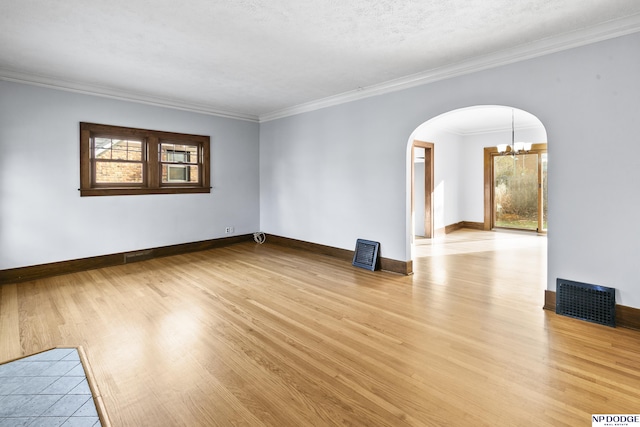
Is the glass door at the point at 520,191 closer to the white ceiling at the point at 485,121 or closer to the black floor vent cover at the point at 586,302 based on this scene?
the white ceiling at the point at 485,121

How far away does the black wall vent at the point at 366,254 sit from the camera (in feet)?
15.8

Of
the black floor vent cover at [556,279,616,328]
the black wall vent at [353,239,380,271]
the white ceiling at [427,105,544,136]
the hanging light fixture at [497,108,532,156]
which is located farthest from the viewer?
the hanging light fixture at [497,108,532,156]

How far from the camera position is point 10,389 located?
2.08m

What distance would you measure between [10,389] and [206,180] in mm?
4494

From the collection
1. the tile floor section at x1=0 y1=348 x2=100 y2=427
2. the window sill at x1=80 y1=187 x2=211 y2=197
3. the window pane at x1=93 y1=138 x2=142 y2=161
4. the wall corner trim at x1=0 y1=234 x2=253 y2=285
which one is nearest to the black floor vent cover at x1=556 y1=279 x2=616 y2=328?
the tile floor section at x1=0 y1=348 x2=100 y2=427

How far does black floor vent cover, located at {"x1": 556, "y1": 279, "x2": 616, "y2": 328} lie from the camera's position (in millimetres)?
2938

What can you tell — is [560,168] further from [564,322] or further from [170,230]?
[170,230]

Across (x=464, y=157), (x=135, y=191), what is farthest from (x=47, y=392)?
Result: (x=464, y=157)

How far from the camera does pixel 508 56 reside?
135 inches

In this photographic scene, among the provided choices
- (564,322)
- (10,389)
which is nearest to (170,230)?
(10,389)

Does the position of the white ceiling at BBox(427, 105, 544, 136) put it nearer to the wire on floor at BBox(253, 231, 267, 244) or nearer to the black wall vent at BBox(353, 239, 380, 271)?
the black wall vent at BBox(353, 239, 380, 271)

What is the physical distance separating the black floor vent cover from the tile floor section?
3889mm

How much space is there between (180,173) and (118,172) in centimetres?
103

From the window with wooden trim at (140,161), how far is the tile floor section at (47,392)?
3108 mm
